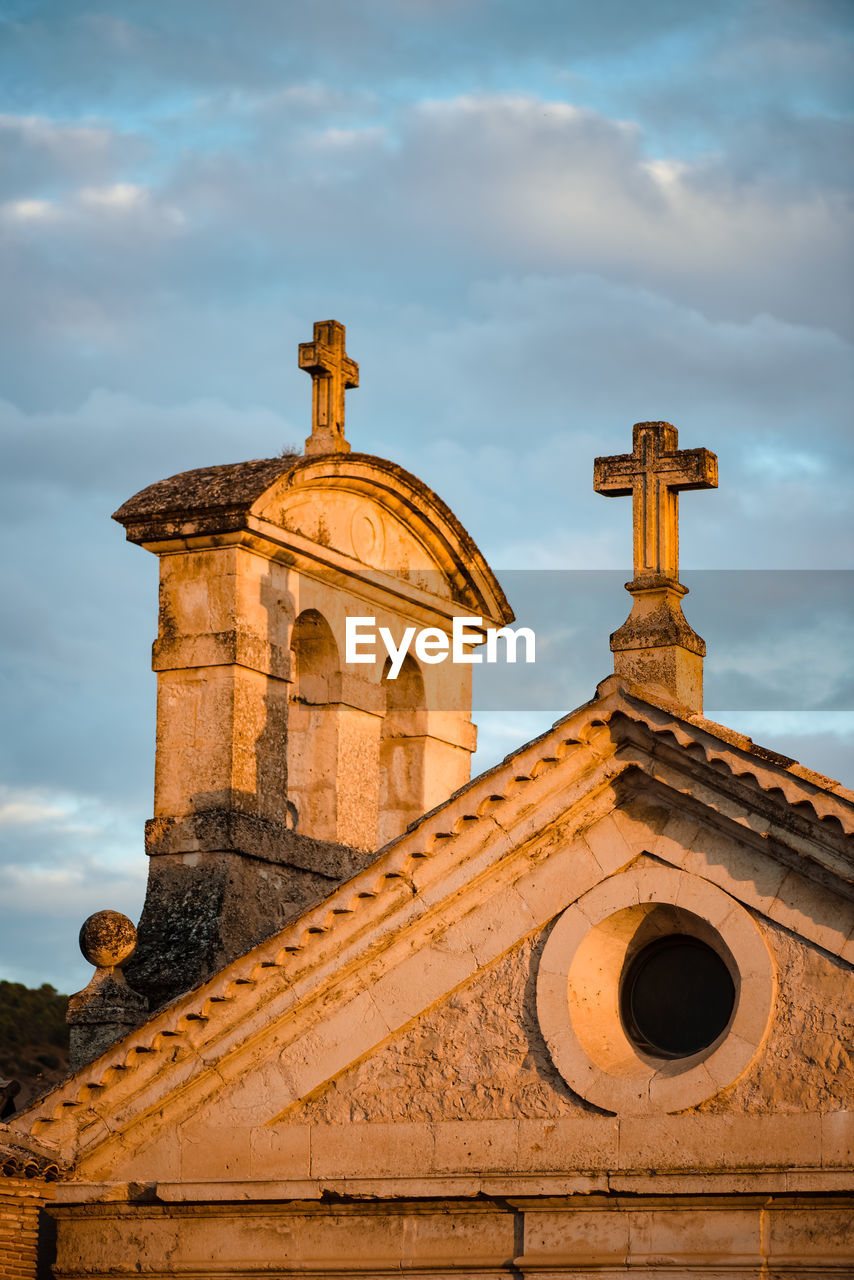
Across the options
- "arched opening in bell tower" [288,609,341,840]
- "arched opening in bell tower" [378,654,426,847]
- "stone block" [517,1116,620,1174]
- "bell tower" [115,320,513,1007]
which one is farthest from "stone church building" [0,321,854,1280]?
"arched opening in bell tower" [378,654,426,847]

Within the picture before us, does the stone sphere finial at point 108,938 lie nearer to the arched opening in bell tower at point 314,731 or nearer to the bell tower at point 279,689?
the bell tower at point 279,689

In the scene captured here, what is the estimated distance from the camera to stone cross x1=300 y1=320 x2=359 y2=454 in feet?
50.5

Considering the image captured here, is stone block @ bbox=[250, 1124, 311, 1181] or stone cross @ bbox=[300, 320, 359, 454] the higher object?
stone cross @ bbox=[300, 320, 359, 454]

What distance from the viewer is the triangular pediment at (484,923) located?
10.9 metres

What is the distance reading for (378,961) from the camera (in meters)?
11.9

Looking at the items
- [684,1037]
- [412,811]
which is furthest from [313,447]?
[684,1037]

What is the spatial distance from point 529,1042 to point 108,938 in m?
3.22

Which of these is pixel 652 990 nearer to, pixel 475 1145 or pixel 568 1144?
pixel 568 1144

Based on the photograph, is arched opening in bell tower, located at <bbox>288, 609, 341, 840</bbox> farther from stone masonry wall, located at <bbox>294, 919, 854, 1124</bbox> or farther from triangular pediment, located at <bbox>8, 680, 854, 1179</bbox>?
stone masonry wall, located at <bbox>294, 919, 854, 1124</bbox>

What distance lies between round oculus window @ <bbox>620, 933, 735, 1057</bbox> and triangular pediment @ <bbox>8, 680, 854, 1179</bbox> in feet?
1.53

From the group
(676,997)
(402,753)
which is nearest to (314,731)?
(402,753)

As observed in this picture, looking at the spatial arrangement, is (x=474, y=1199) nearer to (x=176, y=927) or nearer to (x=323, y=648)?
(x=176, y=927)

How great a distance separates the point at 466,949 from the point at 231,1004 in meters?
1.43

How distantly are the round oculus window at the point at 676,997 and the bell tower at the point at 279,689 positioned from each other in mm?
3153
